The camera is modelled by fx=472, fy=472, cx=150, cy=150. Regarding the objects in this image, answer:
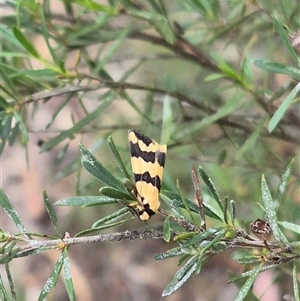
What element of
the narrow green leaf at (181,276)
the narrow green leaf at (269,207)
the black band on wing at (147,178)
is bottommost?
the narrow green leaf at (181,276)

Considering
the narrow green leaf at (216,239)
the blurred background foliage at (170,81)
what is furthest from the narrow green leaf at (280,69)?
the narrow green leaf at (216,239)

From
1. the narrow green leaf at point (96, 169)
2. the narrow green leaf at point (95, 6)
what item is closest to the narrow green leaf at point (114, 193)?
the narrow green leaf at point (96, 169)

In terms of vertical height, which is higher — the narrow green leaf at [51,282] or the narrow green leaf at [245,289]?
the narrow green leaf at [51,282]

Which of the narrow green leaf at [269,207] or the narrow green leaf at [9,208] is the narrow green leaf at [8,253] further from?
the narrow green leaf at [269,207]

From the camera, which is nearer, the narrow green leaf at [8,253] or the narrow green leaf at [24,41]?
the narrow green leaf at [8,253]

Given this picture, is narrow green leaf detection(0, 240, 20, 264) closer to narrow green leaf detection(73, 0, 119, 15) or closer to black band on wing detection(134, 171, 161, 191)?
black band on wing detection(134, 171, 161, 191)

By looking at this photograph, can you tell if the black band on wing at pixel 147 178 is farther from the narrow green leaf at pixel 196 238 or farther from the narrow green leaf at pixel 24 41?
the narrow green leaf at pixel 24 41

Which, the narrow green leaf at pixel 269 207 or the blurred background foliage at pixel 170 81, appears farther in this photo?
the blurred background foliage at pixel 170 81
